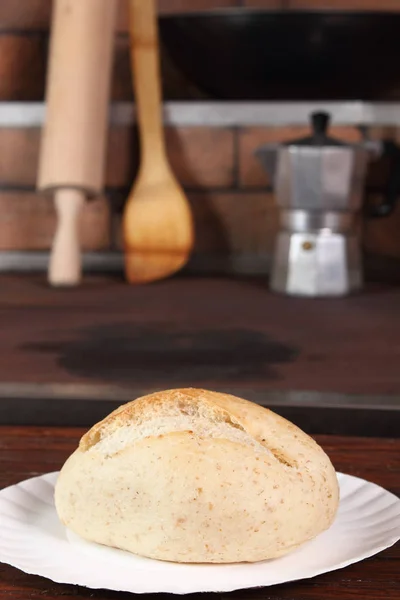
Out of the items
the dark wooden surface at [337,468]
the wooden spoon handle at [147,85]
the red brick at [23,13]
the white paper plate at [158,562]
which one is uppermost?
the red brick at [23,13]

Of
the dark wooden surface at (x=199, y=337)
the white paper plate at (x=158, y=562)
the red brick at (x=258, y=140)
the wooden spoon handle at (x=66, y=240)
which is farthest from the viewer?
the red brick at (x=258, y=140)

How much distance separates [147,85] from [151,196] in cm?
22

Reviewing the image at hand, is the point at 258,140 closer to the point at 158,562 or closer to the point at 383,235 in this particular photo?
the point at 383,235

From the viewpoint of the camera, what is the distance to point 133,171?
1990 millimetres

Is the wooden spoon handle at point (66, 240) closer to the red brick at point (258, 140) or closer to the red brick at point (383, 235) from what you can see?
the red brick at point (258, 140)

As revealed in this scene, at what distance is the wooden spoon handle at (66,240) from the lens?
1.81m

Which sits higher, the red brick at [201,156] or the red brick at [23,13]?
the red brick at [23,13]

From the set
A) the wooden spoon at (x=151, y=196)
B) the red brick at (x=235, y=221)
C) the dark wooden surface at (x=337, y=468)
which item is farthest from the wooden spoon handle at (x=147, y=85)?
the dark wooden surface at (x=337, y=468)

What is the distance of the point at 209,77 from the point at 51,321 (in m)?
0.68

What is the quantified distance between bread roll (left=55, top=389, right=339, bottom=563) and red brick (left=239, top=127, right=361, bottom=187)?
1460 millimetres

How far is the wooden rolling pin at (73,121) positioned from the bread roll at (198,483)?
1285 millimetres

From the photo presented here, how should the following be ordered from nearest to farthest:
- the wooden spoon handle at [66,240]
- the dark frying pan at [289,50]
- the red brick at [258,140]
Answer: the dark frying pan at [289,50], the wooden spoon handle at [66,240], the red brick at [258,140]

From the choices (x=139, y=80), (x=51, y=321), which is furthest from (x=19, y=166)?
(x=51, y=321)

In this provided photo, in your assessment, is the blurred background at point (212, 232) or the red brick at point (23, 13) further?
the red brick at point (23, 13)
